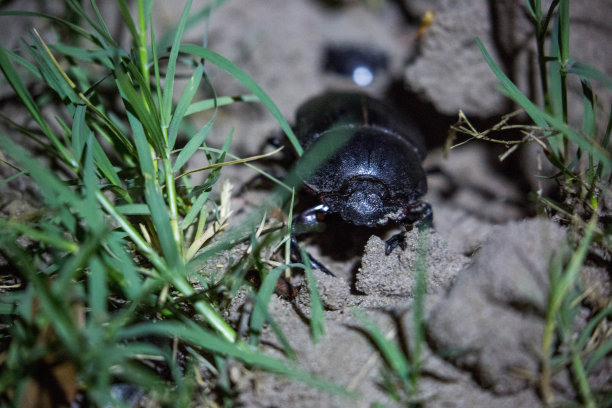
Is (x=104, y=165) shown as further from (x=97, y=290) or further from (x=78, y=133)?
(x=97, y=290)

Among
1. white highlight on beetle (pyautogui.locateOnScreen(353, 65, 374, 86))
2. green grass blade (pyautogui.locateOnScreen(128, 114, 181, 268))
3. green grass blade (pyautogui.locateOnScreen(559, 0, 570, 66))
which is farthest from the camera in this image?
white highlight on beetle (pyautogui.locateOnScreen(353, 65, 374, 86))

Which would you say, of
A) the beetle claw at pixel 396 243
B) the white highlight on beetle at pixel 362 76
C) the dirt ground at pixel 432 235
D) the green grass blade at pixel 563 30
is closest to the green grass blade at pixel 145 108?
the dirt ground at pixel 432 235

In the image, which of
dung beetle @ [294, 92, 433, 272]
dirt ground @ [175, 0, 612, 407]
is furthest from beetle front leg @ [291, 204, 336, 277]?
dirt ground @ [175, 0, 612, 407]

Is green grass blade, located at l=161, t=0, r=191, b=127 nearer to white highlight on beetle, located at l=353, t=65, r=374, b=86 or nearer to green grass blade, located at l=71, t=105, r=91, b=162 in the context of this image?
green grass blade, located at l=71, t=105, r=91, b=162

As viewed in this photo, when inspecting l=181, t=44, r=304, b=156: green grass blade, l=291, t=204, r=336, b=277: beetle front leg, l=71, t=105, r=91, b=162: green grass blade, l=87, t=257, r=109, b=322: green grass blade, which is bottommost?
l=291, t=204, r=336, b=277: beetle front leg

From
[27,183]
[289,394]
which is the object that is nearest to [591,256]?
[289,394]

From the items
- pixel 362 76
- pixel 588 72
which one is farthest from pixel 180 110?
pixel 362 76

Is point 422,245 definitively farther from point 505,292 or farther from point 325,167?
point 325,167

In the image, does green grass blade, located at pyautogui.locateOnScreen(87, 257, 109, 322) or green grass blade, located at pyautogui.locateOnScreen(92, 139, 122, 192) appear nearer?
green grass blade, located at pyautogui.locateOnScreen(87, 257, 109, 322)
